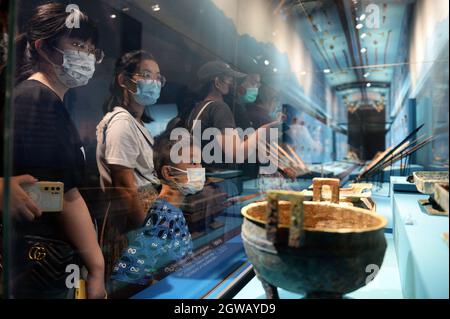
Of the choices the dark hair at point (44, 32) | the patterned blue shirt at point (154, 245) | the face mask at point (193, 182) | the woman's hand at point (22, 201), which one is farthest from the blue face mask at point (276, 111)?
the woman's hand at point (22, 201)

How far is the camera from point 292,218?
39.6 inches

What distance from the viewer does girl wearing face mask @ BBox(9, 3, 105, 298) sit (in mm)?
1593

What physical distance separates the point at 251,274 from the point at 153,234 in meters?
0.76

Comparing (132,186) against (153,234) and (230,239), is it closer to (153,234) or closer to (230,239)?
(153,234)

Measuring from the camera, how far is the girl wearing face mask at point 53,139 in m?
1.59

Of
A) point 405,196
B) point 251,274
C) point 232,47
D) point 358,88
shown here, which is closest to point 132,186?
point 251,274

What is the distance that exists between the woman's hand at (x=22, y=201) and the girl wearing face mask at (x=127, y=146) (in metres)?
0.39

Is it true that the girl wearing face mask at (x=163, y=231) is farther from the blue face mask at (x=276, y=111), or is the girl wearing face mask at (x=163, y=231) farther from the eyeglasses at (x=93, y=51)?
the blue face mask at (x=276, y=111)

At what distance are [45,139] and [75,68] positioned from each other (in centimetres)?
46

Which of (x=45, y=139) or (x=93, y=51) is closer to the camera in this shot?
(x=45, y=139)

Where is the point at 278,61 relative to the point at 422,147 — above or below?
above

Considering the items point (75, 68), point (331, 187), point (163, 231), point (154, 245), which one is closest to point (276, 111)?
point (331, 187)

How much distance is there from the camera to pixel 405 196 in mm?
2271

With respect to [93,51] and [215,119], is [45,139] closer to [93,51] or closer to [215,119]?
[93,51]
